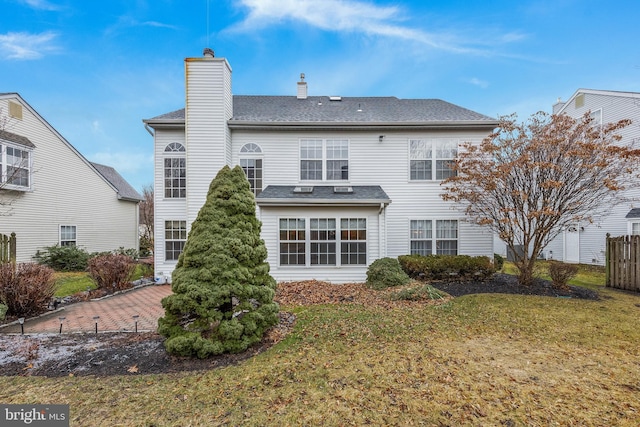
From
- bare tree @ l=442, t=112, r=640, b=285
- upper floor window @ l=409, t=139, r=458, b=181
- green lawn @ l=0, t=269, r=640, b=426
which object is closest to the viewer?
green lawn @ l=0, t=269, r=640, b=426

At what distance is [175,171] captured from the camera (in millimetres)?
11375

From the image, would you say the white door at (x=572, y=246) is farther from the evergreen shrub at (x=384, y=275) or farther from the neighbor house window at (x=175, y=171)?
the neighbor house window at (x=175, y=171)

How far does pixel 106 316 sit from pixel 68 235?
11978 millimetres

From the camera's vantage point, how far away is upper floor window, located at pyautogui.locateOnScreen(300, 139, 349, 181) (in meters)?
11.6

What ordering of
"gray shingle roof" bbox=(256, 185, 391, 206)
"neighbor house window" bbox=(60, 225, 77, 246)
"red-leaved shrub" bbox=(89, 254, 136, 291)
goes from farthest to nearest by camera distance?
"neighbor house window" bbox=(60, 225, 77, 246), "gray shingle roof" bbox=(256, 185, 391, 206), "red-leaved shrub" bbox=(89, 254, 136, 291)

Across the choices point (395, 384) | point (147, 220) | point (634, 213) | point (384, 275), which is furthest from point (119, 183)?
point (634, 213)

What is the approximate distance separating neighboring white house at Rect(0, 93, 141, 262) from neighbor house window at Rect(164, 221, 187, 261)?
21.1 feet

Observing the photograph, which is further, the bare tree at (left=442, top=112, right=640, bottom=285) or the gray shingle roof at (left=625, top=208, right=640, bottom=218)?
the gray shingle roof at (left=625, top=208, right=640, bottom=218)

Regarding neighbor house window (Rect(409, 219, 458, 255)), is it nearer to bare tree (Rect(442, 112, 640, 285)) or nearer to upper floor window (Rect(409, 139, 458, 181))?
upper floor window (Rect(409, 139, 458, 181))

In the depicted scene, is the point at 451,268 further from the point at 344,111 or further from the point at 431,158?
the point at 344,111

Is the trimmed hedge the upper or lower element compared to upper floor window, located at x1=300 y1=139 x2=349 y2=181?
lower

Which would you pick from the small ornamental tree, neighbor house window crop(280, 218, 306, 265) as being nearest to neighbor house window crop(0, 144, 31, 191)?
neighbor house window crop(280, 218, 306, 265)

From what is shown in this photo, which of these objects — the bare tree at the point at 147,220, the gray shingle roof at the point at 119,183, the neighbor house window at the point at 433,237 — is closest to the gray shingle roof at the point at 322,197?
the neighbor house window at the point at 433,237

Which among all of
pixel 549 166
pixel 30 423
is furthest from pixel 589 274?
pixel 30 423
